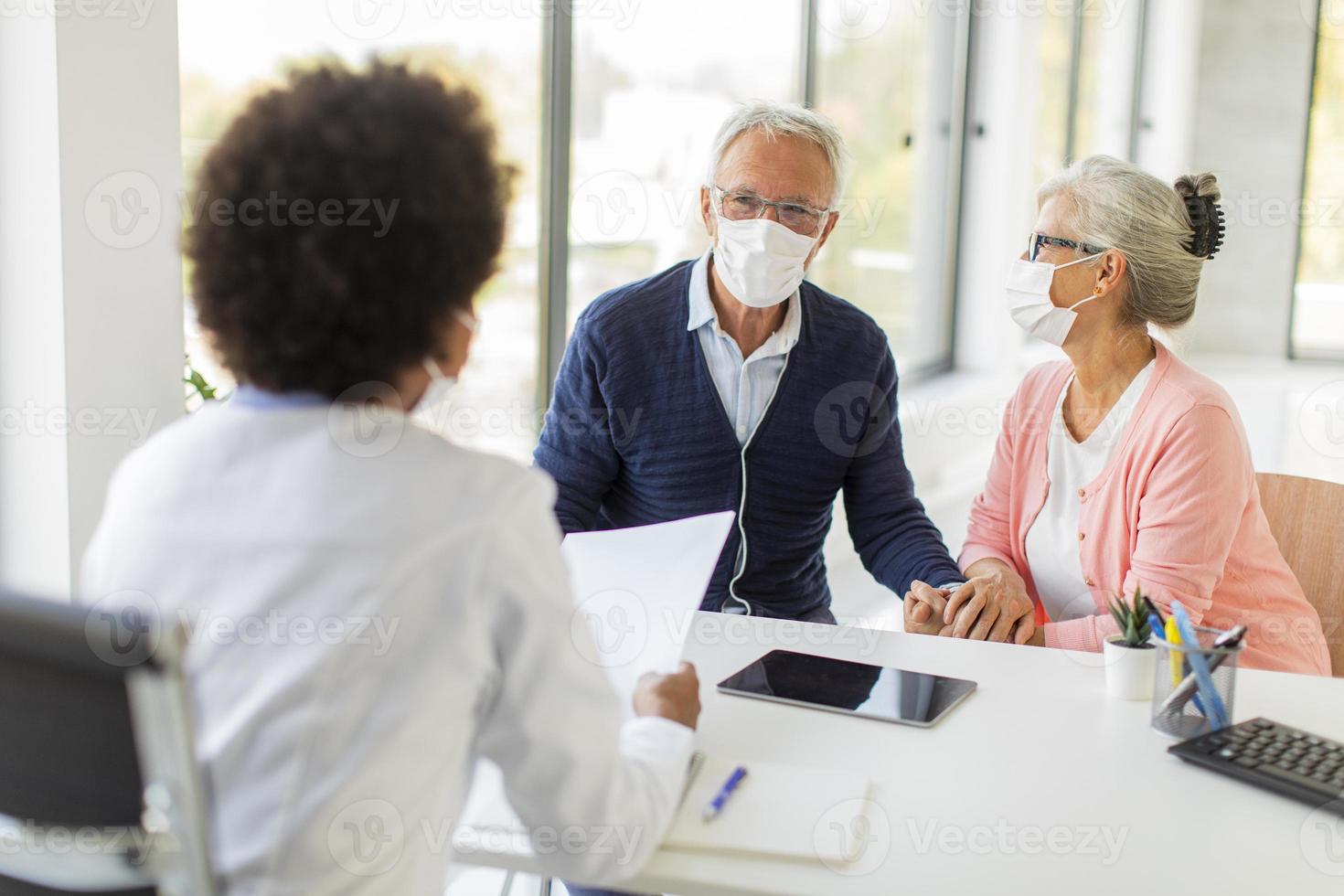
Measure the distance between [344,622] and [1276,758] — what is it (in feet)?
3.02

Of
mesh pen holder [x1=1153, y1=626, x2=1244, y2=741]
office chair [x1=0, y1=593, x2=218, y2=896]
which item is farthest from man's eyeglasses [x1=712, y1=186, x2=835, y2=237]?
office chair [x1=0, y1=593, x2=218, y2=896]

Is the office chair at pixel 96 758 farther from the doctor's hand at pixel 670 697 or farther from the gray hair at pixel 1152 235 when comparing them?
the gray hair at pixel 1152 235

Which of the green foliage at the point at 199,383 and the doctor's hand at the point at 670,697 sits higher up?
the green foliage at the point at 199,383

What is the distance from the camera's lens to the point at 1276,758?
124 cm

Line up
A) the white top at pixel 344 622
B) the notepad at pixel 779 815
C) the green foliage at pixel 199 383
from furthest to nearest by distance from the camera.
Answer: the green foliage at pixel 199 383 < the notepad at pixel 779 815 < the white top at pixel 344 622

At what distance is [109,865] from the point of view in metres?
0.82

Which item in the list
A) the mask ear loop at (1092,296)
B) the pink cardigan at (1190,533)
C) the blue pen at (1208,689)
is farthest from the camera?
the mask ear loop at (1092,296)

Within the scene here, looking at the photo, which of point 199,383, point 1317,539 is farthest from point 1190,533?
point 199,383

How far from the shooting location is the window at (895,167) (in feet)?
16.4

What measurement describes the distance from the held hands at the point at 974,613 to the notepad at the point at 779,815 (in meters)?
0.61

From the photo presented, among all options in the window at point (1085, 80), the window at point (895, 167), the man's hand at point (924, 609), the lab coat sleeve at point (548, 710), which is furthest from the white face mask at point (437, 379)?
the window at point (1085, 80)

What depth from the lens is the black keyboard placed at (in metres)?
1.18

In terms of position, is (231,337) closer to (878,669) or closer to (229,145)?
(229,145)

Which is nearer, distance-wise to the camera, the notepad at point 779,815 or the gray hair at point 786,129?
the notepad at point 779,815
